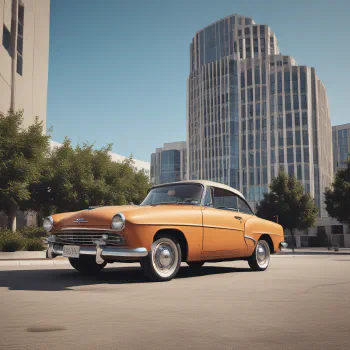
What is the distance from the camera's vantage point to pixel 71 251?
23.7ft

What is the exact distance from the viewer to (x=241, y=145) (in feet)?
317

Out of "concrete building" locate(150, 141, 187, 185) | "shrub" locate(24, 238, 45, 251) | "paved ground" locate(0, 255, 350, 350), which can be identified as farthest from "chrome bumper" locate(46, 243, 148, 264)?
"concrete building" locate(150, 141, 187, 185)

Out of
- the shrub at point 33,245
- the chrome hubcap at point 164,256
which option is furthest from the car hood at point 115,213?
the shrub at point 33,245

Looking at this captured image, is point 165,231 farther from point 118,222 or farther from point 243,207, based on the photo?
point 243,207

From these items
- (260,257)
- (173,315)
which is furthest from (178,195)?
(173,315)

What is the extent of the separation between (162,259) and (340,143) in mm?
120592

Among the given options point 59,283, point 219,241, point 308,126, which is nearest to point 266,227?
point 219,241

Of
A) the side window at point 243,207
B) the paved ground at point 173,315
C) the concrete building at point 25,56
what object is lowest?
the paved ground at point 173,315

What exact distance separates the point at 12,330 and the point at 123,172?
3009cm

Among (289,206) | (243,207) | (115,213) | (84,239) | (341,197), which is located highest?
(341,197)

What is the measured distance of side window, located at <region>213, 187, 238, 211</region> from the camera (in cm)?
888

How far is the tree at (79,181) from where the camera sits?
28484 mm

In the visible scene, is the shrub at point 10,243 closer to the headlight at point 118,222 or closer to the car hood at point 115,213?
the car hood at point 115,213

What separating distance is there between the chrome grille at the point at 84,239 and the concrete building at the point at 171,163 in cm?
12023
